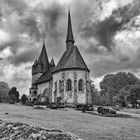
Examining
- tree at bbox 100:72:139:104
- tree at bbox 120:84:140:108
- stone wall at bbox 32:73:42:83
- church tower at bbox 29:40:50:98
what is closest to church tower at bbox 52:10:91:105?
tree at bbox 120:84:140:108

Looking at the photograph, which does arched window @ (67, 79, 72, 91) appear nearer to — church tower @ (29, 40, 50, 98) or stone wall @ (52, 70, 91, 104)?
stone wall @ (52, 70, 91, 104)

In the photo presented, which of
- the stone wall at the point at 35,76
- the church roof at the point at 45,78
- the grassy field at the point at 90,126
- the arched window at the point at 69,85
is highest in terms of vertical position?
the stone wall at the point at 35,76

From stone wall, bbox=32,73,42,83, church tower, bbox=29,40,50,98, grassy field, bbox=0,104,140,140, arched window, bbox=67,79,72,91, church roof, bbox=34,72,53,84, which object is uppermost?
church tower, bbox=29,40,50,98

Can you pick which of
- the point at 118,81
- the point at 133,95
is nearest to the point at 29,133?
the point at 133,95

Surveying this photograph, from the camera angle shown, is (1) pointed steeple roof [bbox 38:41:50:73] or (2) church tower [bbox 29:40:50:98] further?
(1) pointed steeple roof [bbox 38:41:50:73]

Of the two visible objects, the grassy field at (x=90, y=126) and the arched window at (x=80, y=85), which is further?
the arched window at (x=80, y=85)

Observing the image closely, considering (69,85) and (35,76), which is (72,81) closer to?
(69,85)

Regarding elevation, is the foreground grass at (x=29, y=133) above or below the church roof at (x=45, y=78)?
below

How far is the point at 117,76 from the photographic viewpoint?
8712cm

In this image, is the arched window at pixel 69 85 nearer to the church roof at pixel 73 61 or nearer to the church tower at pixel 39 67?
the church roof at pixel 73 61

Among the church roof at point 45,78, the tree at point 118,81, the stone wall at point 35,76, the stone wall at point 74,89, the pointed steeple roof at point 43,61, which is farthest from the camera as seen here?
the tree at point 118,81

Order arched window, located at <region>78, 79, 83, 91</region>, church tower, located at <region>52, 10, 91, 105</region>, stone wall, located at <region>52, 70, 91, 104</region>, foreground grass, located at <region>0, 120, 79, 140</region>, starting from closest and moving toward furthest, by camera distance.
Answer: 1. foreground grass, located at <region>0, 120, 79, 140</region>
2. stone wall, located at <region>52, 70, 91, 104</region>
3. church tower, located at <region>52, 10, 91, 105</region>
4. arched window, located at <region>78, 79, 83, 91</region>

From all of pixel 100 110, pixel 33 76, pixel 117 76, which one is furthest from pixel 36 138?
pixel 117 76

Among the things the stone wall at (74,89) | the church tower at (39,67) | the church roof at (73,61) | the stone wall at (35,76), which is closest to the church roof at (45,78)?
the stone wall at (35,76)
